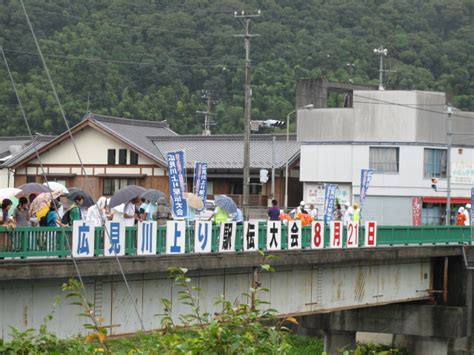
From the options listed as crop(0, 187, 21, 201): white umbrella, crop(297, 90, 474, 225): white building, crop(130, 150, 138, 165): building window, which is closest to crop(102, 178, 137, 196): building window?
crop(130, 150, 138, 165): building window

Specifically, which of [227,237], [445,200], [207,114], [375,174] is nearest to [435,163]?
[445,200]

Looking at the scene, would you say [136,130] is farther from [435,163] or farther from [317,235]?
[317,235]

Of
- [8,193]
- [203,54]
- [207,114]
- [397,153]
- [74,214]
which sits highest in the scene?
[203,54]

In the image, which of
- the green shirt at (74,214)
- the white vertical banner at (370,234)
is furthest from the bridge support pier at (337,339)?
the green shirt at (74,214)

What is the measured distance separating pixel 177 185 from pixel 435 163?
98.1 feet

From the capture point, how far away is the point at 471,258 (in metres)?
35.0

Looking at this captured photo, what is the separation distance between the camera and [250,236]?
24188 millimetres

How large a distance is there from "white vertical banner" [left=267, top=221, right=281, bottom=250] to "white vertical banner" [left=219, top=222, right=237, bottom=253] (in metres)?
1.60

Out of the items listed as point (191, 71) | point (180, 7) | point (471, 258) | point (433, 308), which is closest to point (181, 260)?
point (433, 308)

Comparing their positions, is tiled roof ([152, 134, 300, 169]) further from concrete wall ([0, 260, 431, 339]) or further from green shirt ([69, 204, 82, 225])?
green shirt ([69, 204, 82, 225])

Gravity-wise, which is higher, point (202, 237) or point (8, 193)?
point (8, 193)

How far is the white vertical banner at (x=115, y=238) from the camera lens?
19.5 m

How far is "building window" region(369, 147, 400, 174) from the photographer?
51763 mm

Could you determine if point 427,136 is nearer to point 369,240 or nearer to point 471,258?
point 471,258
